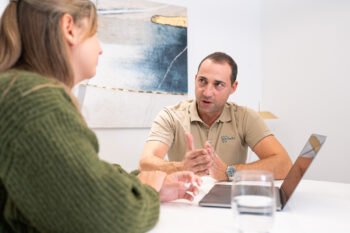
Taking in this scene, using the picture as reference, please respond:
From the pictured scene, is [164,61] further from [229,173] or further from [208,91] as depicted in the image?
[229,173]

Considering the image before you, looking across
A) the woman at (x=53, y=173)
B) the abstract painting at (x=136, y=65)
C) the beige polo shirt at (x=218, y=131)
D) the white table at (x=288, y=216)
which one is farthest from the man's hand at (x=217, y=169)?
the abstract painting at (x=136, y=65)

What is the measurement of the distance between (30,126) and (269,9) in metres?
3.83

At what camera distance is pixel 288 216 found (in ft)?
3.17

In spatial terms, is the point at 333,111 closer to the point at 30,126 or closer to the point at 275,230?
the point at 275,230

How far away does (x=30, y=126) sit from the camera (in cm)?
66

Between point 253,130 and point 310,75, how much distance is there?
1.73 metres

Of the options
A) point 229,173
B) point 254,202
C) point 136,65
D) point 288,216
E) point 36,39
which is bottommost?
point 229,173

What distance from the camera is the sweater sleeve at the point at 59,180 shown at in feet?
2.19

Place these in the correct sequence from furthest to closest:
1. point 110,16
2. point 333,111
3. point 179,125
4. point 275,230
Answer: point 333,111 → point 110,16 → point 179,125 → point 275,230

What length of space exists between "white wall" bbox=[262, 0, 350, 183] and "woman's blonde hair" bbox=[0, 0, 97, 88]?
9.90 feet

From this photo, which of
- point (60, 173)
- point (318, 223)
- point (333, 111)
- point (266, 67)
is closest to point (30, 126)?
point (60, 173)

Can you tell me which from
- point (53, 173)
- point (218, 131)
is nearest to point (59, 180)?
point (53, 173)

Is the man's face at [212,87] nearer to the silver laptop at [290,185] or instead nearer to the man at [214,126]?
the man at [214,126]

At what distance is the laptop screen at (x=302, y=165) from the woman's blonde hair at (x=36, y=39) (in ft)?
2.36
